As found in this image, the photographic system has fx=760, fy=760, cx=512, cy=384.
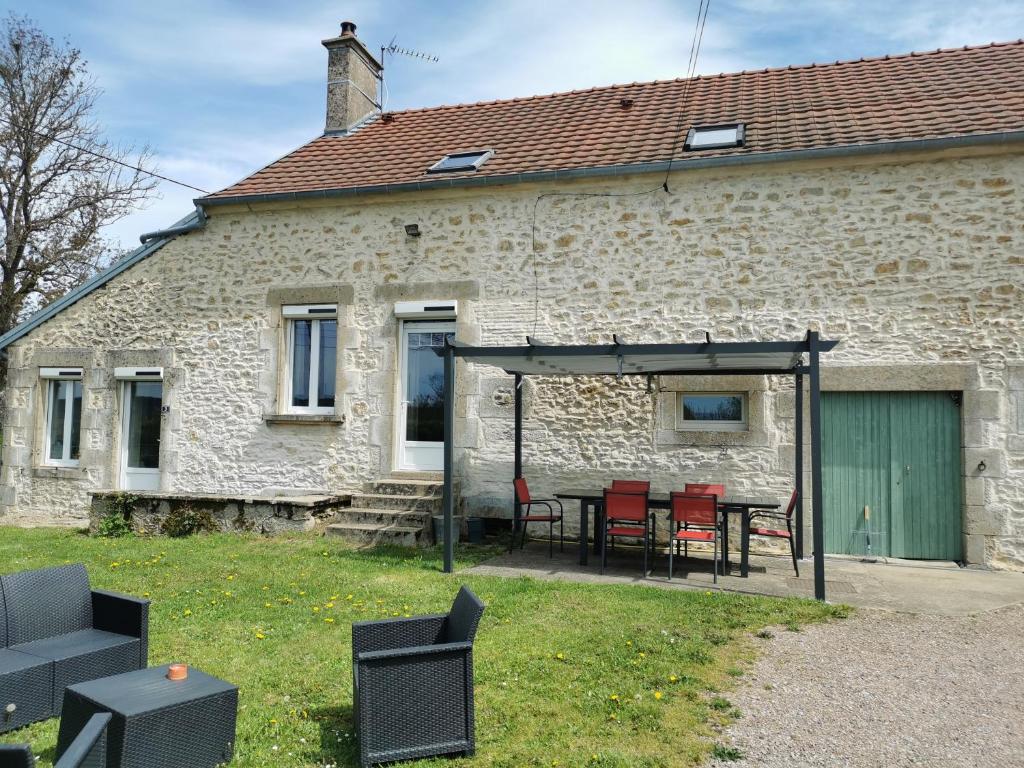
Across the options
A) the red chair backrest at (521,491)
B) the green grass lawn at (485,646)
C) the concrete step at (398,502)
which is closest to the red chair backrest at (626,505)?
the green grass lawn at (485,646)

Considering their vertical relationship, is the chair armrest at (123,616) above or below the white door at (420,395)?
below

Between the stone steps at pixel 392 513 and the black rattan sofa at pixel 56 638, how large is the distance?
13.8ft

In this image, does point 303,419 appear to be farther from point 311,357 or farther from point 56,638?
point 56,638

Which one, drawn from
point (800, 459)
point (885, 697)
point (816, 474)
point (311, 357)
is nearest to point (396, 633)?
point (885, 697)

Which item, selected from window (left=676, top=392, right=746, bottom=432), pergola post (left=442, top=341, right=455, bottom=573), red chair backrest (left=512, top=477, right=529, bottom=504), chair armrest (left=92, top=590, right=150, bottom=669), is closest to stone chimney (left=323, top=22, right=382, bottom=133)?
pergola post (left=442, top=341, right=455, bottom=573)

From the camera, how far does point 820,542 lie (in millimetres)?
5703

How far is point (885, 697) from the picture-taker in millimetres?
3736

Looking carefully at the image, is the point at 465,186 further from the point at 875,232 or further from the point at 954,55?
the point at 954,55

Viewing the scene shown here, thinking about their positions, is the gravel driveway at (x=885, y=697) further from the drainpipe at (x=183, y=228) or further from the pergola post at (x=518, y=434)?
the drainpipe at (x=183, y=228)

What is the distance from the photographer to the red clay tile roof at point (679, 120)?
8250 mm

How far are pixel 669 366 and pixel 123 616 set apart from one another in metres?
5.43

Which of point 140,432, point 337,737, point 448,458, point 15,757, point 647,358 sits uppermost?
point 647,358

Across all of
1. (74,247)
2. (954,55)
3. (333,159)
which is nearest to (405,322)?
(333,159)

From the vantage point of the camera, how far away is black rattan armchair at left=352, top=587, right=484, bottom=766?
2975 millimetres
